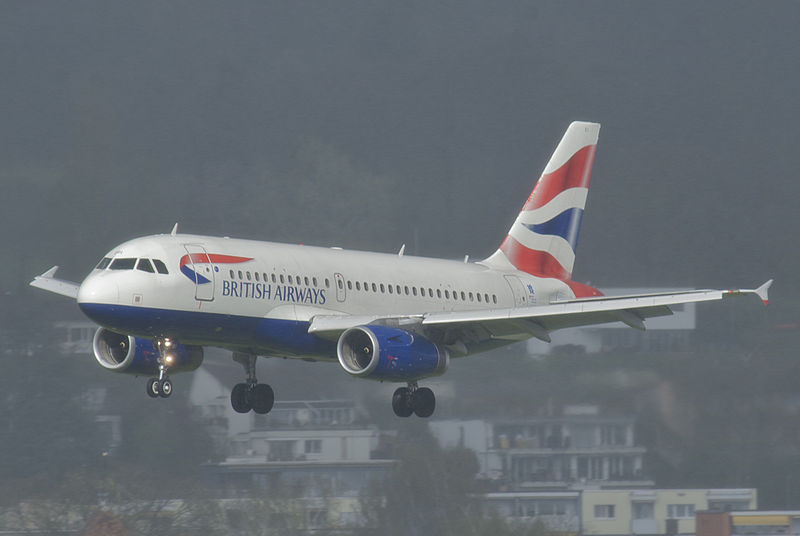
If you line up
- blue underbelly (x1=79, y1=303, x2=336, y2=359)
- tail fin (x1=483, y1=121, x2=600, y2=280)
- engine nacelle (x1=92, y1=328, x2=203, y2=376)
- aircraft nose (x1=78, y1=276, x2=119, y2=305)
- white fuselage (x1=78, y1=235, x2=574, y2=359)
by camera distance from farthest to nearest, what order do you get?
1. tail fin (x1=483, y1=121, x2=600, y2=280)
2. engine nacelle (x1=92, y1=328, x2=203, y2=376)
3. white fuselage (x1=78, y1=235, x2=574, y2=359)
4. blue underbelly (x1=79, y1=303, x2=336, y2=359)
5. aircraft nose (x1=78, y1=276, x2=119, y2=305)

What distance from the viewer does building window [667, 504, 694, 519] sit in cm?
6019

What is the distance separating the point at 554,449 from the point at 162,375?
3279 cm

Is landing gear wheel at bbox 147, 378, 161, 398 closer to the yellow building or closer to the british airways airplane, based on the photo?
the british airways airplane

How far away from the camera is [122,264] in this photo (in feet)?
94.4

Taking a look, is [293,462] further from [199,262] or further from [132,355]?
[199,262]

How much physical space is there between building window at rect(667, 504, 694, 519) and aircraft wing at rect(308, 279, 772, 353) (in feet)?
97.3

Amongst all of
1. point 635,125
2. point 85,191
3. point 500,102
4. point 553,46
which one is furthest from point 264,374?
point 553,46

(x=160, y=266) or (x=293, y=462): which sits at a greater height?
(x=160, y=266)

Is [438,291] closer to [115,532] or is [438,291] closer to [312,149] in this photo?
[115,532]

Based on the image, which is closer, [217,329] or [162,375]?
[217,329]

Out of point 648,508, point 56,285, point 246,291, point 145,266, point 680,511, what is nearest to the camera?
point 145,266

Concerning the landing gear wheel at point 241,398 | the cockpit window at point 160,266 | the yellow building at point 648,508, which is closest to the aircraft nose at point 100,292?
the cockpit window at point 160,266

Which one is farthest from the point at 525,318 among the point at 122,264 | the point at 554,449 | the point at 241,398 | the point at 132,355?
the point at 554,449

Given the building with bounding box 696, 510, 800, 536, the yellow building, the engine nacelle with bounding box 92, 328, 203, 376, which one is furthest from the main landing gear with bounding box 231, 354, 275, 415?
the building with bounding box 696, 510, 800, 536
